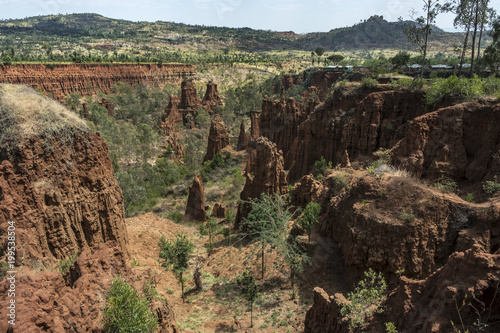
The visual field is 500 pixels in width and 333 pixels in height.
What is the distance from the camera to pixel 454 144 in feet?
56.3

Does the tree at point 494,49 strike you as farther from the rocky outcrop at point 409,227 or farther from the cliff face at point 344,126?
the rocky outcrop at point 409,227

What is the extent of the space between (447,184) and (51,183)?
19784mm

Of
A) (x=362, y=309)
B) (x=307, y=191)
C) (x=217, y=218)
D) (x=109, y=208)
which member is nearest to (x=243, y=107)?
(x=217, y=218)

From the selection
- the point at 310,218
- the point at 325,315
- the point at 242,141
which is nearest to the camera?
the point at 325,315

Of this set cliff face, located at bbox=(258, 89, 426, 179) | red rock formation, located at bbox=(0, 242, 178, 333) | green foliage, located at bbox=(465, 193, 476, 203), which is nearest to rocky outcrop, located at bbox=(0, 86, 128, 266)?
red rock formation, located at bbox=(0, 242, 178, 333)

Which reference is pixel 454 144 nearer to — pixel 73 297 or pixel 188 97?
pixel 73 297

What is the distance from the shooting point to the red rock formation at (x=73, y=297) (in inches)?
300

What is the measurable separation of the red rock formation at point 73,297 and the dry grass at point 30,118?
6.99 meters

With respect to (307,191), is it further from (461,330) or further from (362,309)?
(461,330)

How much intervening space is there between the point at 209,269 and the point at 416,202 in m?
13.7

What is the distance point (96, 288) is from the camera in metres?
9.71

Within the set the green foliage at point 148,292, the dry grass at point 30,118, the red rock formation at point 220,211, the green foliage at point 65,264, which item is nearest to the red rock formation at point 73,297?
Answer: the green foliage at point 148,292

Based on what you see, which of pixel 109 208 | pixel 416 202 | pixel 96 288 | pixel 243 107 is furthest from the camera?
pixel 243 107

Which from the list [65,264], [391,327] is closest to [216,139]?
[65,264]
